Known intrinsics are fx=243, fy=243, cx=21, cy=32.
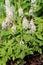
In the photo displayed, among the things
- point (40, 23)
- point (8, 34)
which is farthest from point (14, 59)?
point (40, 23)

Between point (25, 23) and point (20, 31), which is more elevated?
point (25, 23)

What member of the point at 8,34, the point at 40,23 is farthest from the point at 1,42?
the point at 40,23

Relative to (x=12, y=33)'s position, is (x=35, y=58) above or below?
below

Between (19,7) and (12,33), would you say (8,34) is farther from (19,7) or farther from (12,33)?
(19,7)

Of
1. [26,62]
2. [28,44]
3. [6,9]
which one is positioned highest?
[6,9]

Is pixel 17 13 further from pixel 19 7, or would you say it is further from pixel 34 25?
pixel 34 25

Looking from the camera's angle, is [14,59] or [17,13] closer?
[14,59]
